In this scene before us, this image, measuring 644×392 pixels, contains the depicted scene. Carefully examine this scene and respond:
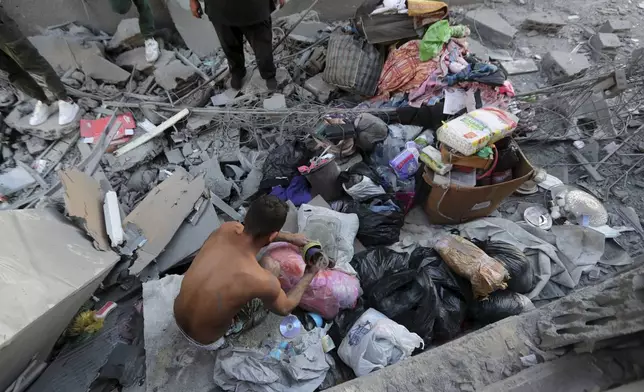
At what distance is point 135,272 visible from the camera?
3.33 m

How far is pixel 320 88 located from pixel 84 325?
11.5 feet

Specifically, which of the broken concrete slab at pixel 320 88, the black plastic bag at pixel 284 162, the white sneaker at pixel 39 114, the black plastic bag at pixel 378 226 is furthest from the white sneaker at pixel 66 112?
the black plastic bag at pixel 378 226

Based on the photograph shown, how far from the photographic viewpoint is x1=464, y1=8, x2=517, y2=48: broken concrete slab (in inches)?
228

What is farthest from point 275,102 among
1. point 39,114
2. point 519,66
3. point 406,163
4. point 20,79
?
point 519,66

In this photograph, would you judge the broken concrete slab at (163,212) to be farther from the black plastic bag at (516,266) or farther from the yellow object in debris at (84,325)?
the black plastic bag at (516,266)

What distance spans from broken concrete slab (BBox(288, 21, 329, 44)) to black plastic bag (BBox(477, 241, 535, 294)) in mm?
3653

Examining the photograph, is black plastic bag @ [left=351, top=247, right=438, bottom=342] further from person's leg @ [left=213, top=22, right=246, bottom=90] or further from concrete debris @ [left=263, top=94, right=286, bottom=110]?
person's leg @ [left=213, top=22, right=246, bottom=90]

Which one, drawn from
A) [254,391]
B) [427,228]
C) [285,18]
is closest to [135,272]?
[254,391]

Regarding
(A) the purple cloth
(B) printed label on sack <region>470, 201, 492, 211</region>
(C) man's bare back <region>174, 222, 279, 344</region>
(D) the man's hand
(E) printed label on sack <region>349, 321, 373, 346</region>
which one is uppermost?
(D) the man's hand

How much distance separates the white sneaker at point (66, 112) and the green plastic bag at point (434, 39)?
4056 millimetres

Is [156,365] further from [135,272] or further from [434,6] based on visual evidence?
[434,6]

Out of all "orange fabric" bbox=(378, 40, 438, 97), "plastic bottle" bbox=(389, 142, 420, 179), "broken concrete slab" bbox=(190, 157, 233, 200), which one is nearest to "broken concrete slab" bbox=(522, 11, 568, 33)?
"orange fabric" bbox=(378, 40, 438, 97)

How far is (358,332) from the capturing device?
2.85m

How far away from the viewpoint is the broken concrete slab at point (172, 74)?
191 inches
